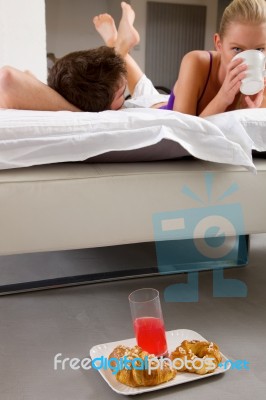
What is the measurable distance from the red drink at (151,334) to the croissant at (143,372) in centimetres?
4

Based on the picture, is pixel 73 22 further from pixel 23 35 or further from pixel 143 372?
pixel 143 372

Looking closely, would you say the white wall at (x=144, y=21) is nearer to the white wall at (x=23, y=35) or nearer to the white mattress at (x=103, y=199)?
the white wall at (x=23, y=35)

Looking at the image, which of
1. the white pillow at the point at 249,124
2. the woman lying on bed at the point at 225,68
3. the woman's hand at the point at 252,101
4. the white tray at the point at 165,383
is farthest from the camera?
the woman's hand at the point at 252,101

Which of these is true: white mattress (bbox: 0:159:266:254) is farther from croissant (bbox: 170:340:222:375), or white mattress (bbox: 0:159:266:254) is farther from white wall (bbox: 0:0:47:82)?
white wall (bbox: 0:0:47:82)

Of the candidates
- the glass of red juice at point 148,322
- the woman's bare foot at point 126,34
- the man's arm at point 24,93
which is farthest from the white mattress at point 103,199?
the woman's bare foot at point 126,34

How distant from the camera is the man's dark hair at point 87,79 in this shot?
5.24 ft

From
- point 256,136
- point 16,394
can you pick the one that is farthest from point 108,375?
point 256,136

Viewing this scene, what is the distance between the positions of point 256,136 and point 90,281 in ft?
2.14

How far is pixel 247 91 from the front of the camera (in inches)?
55.0

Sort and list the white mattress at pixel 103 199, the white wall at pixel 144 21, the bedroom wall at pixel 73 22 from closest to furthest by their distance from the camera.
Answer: the white mattress at pixel 103 199 → the bedroom wall at pixel 73 22 → the white wall at pixel 144 21

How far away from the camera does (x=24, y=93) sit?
1519 millimetres

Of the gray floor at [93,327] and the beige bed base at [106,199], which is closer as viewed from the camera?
the gray floor at [93,327]

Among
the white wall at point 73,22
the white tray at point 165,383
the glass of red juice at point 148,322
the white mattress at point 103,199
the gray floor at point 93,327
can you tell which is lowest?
the gray floor at point 93,327

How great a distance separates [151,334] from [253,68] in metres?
0.75
